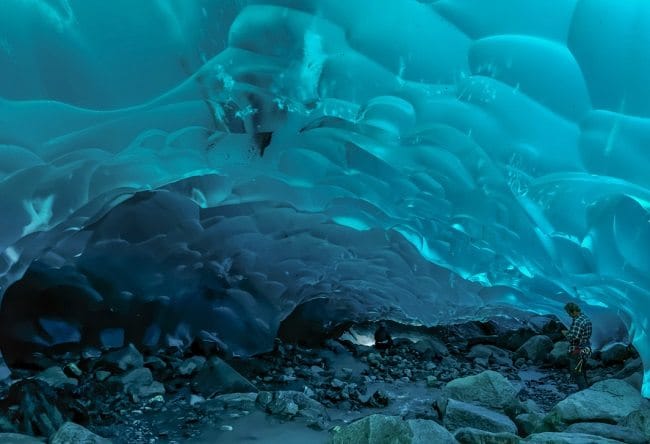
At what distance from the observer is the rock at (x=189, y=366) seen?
7239 mm

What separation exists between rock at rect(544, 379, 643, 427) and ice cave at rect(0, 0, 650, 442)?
21.0 inches

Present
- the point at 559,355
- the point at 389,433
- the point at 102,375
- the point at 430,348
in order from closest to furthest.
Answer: the point at 389,433 < the point at 102,375 < the point at 559,355 < the point at 430,348

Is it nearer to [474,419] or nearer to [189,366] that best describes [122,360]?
[189,366]

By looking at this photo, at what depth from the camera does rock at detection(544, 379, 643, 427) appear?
18.2ft

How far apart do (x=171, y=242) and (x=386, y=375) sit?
11.6 ft

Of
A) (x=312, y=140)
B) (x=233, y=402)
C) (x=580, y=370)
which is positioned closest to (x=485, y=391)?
(x=580, y=370)

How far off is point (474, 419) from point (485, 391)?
1.11m

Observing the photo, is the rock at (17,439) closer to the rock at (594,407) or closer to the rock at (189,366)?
the rock at (189,366)

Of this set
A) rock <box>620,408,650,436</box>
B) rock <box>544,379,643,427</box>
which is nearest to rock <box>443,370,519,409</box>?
rock <box>544,379,643,427</box>

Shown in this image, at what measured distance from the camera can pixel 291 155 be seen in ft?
20.1

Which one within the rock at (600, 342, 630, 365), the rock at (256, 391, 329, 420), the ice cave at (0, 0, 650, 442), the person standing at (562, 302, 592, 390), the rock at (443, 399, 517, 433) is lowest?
the rock at (600, 342, 630, 365)

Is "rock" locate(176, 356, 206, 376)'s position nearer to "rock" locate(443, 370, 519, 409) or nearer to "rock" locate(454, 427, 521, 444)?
"rock" locate(443, 370, 519, 409)

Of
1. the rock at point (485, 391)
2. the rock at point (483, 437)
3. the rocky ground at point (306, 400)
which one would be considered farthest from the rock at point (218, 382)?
the rock at point (483, 437)

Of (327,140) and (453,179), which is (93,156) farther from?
(453,179)
